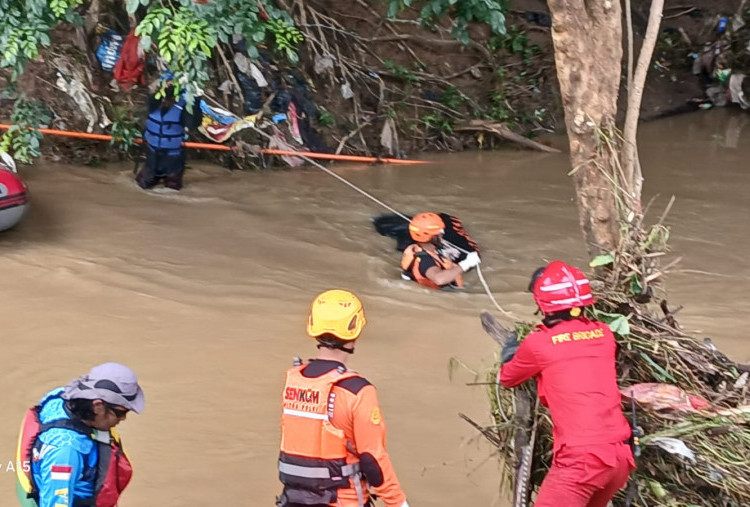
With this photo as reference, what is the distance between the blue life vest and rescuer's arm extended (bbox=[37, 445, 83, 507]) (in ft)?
21.0

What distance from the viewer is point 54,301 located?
596 cm

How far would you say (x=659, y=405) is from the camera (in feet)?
10.5

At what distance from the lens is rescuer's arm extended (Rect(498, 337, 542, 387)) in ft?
10.5

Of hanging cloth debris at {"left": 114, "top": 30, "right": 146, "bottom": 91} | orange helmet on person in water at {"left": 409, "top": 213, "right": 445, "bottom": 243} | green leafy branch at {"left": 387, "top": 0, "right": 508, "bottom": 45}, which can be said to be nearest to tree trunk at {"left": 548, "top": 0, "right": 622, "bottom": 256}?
green leafy branch at {"left": 387, "top": 0, "right": 508, "bottom": 45}

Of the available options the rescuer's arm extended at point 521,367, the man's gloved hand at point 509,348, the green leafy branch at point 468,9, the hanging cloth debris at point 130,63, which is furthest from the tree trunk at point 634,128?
the hanging cloth debris at point 130,63

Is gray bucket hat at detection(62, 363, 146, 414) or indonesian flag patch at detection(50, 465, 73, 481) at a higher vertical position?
gray bucket hat at detection(62, 363, 146, 414)

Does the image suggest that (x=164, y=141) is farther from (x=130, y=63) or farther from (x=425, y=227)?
(x=425, y=227)

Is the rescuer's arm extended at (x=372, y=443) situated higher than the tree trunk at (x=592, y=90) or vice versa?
the tree trunk at (x=592, y=90)

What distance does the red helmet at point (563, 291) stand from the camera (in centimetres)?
320

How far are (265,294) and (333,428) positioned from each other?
3609mm

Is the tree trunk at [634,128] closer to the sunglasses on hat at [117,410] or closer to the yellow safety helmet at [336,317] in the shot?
the yellow safety helmet at [336,317]

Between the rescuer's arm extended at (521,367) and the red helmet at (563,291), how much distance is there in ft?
0.54

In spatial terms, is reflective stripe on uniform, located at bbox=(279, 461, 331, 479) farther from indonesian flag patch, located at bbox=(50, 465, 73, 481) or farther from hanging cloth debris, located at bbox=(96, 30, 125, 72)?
hanging cloth debris, located at bbox=(96, 30, 125, 72)

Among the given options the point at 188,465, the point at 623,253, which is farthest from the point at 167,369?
the point at 623,253
